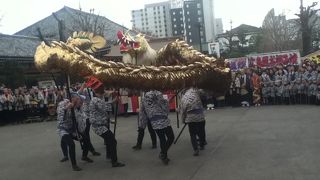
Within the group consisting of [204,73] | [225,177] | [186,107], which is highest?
[204,73]

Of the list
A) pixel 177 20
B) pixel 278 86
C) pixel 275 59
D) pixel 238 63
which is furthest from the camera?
pixel 177 20

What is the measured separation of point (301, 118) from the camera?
549 inches

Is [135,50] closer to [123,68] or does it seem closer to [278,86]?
[123,68]

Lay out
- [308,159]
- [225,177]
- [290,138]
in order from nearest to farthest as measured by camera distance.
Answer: [225,177]
[308,159]
[290,138]

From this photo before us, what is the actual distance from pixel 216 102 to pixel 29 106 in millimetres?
8336

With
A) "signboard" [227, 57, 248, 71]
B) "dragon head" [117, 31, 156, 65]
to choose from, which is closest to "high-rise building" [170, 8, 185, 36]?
"signboard" [227, 57, 248, 71]

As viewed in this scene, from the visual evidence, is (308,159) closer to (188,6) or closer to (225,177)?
(225,177)

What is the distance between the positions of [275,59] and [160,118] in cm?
1484

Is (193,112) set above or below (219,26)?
below

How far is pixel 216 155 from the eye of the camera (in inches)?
372

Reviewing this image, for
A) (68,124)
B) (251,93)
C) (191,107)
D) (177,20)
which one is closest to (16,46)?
(251,93)

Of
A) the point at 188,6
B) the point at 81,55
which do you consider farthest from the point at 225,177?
the point at 188,6

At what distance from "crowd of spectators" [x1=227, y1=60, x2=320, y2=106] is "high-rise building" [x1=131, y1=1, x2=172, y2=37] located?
37685 millimetres

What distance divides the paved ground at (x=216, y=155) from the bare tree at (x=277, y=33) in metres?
40.1
